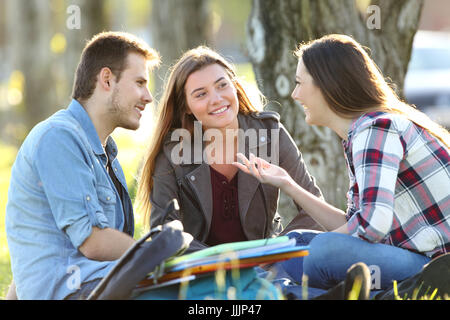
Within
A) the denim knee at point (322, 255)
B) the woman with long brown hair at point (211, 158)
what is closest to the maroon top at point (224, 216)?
the woman with long brown hair at point (211, 158)

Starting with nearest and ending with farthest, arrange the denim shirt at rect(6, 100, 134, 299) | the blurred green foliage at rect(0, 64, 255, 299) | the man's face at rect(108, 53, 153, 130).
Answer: the denim shirt at rect(6, 100, 134, 299), the man's face at rect(108, 53, 153, 130), the blurred green foliage at rect(0, 64, 255, 299)

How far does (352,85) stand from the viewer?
3527mm

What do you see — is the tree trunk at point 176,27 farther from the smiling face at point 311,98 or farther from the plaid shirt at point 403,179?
the plaid shirt at point 403,179

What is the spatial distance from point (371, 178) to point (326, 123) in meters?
0.60

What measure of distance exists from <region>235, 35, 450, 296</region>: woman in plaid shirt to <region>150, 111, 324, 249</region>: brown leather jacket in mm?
553

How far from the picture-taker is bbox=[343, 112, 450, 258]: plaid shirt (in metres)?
3.22

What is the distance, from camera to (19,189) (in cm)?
337

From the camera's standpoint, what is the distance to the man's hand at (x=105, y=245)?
3238mm

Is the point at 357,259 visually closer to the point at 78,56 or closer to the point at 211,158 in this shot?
the point at 211,158

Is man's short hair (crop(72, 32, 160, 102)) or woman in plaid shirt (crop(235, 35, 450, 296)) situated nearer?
woman in plaid shirt (crop(235, 35, 450, 296))

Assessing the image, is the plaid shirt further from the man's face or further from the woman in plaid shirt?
the man's face

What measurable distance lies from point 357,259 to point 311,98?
0.90 meters

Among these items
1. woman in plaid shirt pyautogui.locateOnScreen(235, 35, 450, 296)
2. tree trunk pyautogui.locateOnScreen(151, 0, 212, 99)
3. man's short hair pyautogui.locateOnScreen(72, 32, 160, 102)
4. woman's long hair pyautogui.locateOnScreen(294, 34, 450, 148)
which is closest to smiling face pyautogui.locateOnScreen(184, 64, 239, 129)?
man's short hair pyautogui.locateOnScreen(72, 32, 160, 102)
